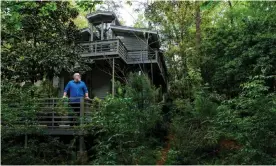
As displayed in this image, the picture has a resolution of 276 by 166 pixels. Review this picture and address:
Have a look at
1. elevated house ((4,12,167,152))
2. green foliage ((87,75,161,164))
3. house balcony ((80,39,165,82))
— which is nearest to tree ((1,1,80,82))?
elevated house ((4,12,167,152))

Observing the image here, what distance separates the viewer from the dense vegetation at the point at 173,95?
6008 millimetres

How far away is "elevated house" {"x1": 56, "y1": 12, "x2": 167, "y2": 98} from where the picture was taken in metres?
14.5

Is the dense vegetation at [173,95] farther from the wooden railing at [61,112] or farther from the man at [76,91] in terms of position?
the man at [76,91]

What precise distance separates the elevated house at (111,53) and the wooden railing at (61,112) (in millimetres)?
6722

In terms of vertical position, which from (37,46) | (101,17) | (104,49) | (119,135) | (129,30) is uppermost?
(101,17)

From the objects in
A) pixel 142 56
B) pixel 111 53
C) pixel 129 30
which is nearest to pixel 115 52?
pixel 111 53

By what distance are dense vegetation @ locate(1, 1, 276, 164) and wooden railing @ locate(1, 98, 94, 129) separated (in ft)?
1.04

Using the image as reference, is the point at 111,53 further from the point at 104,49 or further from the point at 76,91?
the point at 76,91

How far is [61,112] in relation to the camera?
7.25m

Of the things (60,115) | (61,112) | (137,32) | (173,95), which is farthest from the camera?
(137,32)

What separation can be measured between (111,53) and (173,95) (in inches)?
144

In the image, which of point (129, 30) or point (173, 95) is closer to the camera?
point (173, 95)

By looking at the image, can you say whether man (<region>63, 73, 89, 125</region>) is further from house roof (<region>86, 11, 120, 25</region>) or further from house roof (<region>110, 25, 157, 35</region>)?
house roof (<region>86, 11, 120, 25</region>)

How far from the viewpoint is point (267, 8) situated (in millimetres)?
10906
